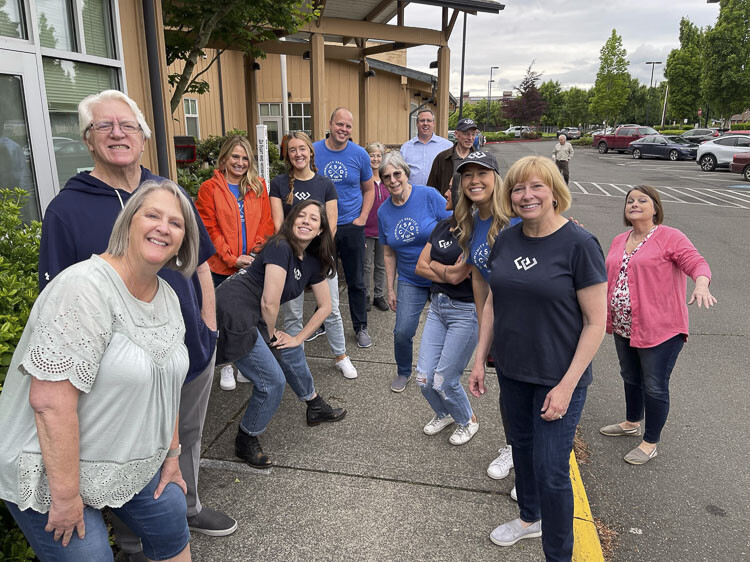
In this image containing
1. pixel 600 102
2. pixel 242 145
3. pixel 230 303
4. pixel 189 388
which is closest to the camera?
pixel 189 388

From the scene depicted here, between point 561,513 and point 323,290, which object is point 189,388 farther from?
point 561,513

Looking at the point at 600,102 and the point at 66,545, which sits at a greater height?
the point at 600,102

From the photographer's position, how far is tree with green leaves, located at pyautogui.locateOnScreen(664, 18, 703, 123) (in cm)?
4638

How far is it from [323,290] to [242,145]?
1.42 metres

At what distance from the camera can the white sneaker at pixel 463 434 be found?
373cm

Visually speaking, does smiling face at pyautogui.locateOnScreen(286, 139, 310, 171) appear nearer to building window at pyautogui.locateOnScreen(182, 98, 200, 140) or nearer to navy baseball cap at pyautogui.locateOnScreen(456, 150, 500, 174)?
navy baseball cap at pyautogui.locateOnScreen(456, 150, 500, 174)

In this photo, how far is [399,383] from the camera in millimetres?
4566

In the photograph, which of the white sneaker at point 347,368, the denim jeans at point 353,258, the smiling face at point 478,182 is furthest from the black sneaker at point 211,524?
the denim jeans at point 353,258

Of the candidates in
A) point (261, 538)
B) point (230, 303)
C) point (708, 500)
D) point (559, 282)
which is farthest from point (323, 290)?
point (708, 500)

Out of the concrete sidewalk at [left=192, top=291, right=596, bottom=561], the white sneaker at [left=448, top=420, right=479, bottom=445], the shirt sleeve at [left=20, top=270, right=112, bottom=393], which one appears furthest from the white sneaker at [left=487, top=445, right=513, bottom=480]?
the shirt sleeve at [left=20, top=270, right=112, bottom=393]

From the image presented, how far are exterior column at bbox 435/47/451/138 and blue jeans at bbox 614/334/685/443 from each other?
11079 millimetres

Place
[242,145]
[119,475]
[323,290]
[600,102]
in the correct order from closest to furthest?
[119,475] → [323,290] → [242,145] → [600,102]

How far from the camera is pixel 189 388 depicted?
8.35ft

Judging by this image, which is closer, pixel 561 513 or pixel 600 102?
pixel 561 513
